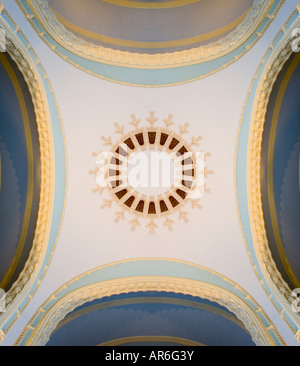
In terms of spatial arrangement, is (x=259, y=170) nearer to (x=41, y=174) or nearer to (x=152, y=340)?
(x=41, y=174)

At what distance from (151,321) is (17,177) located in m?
5.35

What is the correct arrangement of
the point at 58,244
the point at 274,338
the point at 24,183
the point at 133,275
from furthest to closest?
the point at 133,275 → the point at 58,244 → the point at 24,183 → the point at 274,338

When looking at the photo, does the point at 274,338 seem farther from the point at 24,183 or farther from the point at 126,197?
the point at 24,183

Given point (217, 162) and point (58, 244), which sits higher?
point (217, 162)

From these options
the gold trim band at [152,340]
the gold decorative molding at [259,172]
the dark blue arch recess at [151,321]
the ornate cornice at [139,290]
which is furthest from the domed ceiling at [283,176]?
the gold trim band at [152,340]

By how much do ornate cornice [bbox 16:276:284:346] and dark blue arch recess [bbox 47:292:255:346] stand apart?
83cm

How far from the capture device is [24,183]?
7.30m

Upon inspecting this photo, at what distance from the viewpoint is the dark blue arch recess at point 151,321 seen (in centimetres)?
859

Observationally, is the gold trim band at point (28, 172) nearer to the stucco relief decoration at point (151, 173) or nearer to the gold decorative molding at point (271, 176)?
the stucco relief decoration at point (151, 173)

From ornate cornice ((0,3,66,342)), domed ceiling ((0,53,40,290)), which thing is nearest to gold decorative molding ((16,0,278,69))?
ornate cornice ((0,3,66,342))

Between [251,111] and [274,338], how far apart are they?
15.8 ft

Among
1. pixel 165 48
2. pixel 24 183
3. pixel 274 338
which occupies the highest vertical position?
pixel 165 48

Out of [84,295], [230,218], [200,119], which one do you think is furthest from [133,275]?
[200,119]

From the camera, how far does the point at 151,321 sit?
9.06 m
